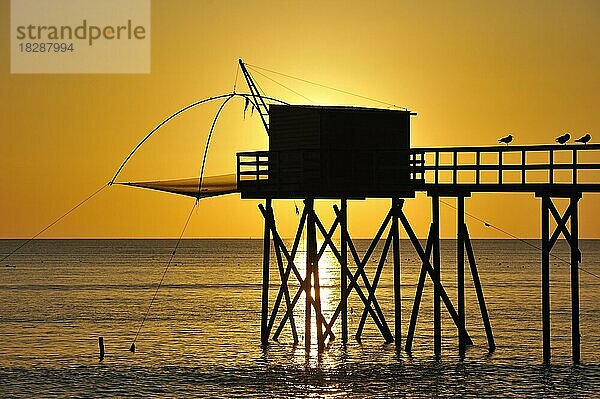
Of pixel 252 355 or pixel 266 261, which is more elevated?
pixel 266 261

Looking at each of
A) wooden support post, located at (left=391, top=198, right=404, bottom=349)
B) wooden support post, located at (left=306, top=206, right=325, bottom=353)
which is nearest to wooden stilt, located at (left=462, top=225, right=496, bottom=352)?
wooden support post, located at (left=391, top=198, right=404, bottom=349)

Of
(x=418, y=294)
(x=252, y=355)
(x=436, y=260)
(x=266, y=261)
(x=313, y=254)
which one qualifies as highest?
(x=313, y=254)

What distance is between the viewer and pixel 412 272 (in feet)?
545

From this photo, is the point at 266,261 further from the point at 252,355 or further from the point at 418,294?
the point at 418,294

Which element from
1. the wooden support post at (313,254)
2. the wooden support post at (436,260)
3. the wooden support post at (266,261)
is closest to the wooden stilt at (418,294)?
the wooden support post at (436,260)

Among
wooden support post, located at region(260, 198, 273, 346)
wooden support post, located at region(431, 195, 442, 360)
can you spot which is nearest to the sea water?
wooden support post, located at region(260, 198, 273, 346)

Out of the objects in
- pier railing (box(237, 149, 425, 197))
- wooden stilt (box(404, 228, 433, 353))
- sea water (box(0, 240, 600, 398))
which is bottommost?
sea water (box(0, 240, 600, 398))

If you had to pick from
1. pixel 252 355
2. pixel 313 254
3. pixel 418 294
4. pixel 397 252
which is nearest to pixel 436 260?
pixel 418 294

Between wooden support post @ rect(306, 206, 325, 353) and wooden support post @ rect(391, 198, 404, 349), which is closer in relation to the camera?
wooden support post @ rect(306, 206, 325, 353)

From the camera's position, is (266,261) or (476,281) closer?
(476,281)

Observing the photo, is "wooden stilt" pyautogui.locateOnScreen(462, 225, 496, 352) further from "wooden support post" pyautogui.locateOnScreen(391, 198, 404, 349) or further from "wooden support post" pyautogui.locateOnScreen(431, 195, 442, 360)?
"wooden support post" pyautogui.locateOnScreen(391, 198, 404, 349)

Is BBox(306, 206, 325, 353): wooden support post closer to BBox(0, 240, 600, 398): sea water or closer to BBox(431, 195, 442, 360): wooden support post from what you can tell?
BBox(0, 240, 600, 398): sea water

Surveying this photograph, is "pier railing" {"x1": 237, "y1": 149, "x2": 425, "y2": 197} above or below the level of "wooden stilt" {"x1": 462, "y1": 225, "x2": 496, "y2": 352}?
above

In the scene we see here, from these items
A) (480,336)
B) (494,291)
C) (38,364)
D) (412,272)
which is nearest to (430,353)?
(480,336)
